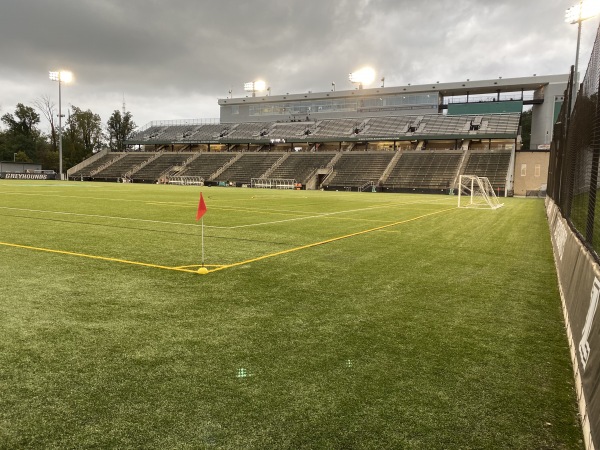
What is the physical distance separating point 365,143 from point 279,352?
70.8 meters

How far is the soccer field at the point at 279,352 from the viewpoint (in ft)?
9.82

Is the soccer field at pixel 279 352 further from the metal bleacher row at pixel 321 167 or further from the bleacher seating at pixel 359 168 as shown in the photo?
the bleacher seating at pixel 359 168

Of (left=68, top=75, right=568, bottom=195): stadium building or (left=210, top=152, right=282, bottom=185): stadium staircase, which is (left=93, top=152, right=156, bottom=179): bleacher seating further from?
(left=210, top=152, right=282, bottom=185): stadium staircase

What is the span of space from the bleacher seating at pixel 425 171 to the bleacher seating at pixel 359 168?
2.08 metres

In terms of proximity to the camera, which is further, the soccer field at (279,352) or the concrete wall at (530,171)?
the concrete wall at (530,171)

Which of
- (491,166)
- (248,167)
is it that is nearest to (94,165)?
(248,167)

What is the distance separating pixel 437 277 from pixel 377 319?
2803 millimetres

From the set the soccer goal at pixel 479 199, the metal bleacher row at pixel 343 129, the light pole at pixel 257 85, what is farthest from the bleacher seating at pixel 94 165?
the soccer goal at pixel 479 199

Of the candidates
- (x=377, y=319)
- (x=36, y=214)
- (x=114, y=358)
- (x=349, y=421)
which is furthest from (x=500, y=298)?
(x=36, y=214)

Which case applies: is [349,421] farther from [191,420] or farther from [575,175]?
[575,175]

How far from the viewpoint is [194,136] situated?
282 feet

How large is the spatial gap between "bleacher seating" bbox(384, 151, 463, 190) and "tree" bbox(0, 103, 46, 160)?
8617cm


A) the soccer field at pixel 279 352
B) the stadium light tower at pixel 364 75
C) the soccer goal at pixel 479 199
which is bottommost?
the soccer field at pixel 279 352

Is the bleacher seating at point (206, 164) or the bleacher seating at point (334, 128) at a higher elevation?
the bleacher seating at point (334, 128)
